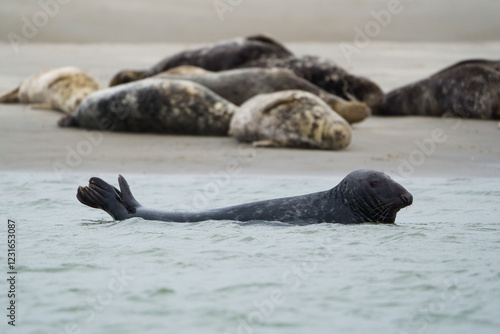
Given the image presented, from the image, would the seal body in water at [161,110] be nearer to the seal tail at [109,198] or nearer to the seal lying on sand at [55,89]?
the seal lying on sand at [55,89]

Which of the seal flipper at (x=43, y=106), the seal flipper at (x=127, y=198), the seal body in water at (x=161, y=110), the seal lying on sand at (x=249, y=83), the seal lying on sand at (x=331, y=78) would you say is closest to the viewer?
the seal flipper at (x=127, y=198)

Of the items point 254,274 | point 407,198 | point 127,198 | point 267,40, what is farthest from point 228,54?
point 254,274

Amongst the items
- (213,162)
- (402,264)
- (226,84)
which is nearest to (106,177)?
(213,162)

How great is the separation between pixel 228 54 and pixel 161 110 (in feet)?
16.8

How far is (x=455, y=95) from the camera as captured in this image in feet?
43.5

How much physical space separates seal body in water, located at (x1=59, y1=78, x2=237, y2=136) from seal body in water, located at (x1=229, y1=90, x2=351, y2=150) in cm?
59

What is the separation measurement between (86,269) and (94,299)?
21.0 inches

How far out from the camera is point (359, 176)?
542 centimetres

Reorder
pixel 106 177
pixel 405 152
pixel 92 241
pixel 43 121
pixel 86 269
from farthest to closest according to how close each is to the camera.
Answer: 1. pixel 43 121
2. pixel 405 152
3. pixel 106 177
4. pixel 92 241
5. pixel 86 269

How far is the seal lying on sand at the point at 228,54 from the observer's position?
15180 millimetres

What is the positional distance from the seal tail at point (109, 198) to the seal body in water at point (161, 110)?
4.98 meters

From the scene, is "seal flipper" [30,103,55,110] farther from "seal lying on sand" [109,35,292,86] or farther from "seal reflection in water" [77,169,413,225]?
"seal reflection in water" [77,169,413,225]

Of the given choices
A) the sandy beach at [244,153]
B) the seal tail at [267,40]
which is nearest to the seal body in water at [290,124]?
the sandy beach at [244,153]

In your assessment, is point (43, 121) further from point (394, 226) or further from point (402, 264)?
point (402, 264)
